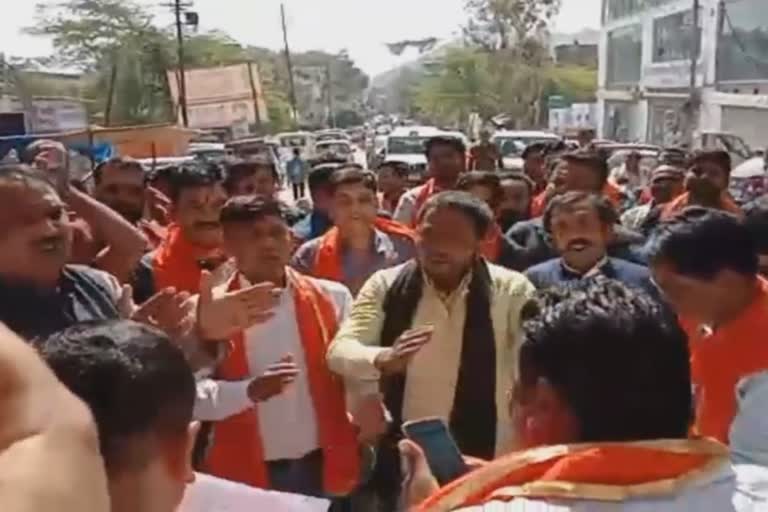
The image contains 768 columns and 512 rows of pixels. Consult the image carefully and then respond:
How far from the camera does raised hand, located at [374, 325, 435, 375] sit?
330 cm

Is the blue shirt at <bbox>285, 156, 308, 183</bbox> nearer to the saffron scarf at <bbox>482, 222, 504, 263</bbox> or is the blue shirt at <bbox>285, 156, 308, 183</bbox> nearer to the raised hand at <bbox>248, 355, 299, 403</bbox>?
the saffron scarf at <bbox>482, 222, 504, 263</bbox>

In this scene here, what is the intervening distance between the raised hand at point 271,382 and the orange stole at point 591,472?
60.7 inches

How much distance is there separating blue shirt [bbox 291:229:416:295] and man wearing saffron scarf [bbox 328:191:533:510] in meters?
1.33

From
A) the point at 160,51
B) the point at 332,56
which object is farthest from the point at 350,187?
the point at 332,56

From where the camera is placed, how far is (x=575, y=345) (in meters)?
1.94

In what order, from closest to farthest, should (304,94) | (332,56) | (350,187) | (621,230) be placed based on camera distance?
1. (621,230)
2. (350,187)
3. (304,94)
4. (332,56)

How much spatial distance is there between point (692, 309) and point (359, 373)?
92 centimetres

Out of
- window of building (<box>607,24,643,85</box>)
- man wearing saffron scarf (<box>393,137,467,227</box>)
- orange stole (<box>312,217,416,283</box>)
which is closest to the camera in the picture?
orange stole (<box>312,217,416,283</box>)

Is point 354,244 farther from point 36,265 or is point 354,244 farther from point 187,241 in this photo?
point 36,265

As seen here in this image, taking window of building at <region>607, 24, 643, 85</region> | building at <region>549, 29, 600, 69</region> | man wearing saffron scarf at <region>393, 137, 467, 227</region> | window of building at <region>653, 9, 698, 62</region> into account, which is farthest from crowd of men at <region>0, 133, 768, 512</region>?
building at <region>549, 29, 600, 69</region>

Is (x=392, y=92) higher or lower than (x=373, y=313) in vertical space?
lower

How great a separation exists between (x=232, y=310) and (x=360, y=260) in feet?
6.68

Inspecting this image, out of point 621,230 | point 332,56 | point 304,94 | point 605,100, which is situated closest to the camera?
point 621,230

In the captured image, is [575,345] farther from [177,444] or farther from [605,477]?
[177,444]
